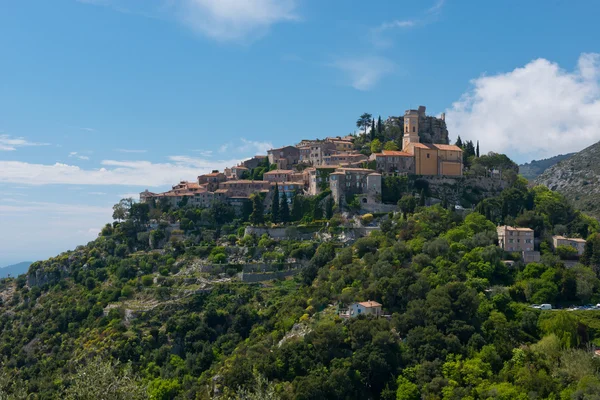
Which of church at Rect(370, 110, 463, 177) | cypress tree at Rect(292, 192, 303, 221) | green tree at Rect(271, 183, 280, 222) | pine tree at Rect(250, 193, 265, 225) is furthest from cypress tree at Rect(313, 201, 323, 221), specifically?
church at Rect(370, 110, 463, 177)

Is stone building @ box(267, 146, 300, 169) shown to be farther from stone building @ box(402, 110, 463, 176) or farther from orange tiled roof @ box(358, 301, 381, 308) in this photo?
orange tiled roof @ box(358, 301, 381, 308)

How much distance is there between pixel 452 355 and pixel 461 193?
1345 inches

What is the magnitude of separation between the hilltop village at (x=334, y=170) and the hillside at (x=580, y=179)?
1923 inches

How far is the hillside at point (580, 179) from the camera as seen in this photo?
120m

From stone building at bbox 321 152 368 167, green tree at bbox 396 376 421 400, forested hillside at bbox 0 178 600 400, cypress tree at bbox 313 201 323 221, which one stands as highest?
stone building at bbox 321 152 368 167

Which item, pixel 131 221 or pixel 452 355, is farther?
pixel 131 221

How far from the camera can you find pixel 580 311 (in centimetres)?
4878

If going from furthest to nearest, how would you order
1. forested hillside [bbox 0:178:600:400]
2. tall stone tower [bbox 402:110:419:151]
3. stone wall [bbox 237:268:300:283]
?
tall stone tower [bbox 402:110:419:151] < stone wall [bbox 237:268:300:283] < forested hillside [bbox 0:178:600:400]

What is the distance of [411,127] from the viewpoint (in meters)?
80.7

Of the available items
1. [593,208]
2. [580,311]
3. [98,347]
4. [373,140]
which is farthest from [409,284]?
[593,208]

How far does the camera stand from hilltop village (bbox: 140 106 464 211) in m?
71.9

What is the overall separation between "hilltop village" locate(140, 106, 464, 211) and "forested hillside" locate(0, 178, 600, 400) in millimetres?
3216

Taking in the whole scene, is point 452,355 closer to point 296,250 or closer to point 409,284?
point 409,284

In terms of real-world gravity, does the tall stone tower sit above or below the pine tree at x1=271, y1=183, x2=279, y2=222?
above
